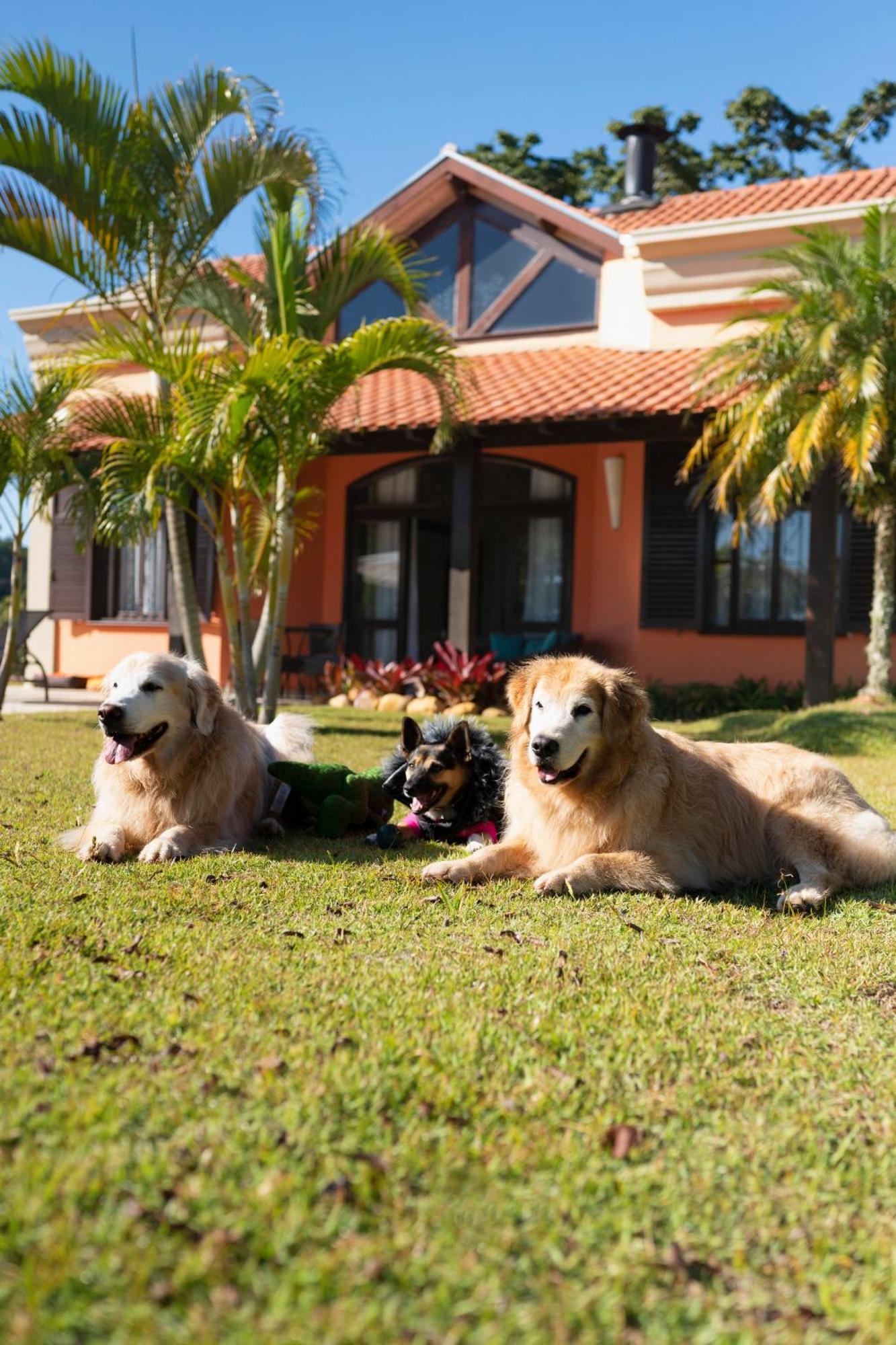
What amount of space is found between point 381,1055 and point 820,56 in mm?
31238

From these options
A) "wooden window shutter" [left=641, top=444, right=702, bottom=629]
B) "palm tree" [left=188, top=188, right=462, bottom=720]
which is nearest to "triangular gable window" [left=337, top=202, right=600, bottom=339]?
"wooden window shutter" [left=641, top=444, right=702, bottom=629]

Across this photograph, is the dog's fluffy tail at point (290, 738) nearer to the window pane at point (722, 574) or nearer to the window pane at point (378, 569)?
the window pane at point (722, 574)

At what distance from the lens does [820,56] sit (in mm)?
27859

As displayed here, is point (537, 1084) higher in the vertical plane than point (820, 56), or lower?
lower

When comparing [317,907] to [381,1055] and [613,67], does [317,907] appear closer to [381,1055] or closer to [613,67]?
[381,1055]

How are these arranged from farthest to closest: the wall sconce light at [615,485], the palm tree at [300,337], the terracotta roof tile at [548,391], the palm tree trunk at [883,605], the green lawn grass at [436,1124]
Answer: the wall sconce light at [615,485] < the terracotta roof tile at [548,391] < the palm tree trunk at [883,605] < the palm tree at [300,337] < the green lawn grass at [436,1124]

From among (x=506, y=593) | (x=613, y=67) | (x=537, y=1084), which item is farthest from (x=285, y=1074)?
(x=613, y=67)

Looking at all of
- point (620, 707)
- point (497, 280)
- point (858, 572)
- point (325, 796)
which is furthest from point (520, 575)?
point (620, 707)

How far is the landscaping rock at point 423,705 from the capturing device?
14578 mm

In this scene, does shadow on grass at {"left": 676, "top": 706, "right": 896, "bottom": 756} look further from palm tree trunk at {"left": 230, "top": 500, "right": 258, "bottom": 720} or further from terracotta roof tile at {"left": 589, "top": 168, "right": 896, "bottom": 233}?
terracotta roof tile at {"left": 589, "top": 168, "right": 896, "bottom": 233}

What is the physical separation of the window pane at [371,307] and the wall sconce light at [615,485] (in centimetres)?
473

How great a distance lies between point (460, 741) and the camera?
19.5ft

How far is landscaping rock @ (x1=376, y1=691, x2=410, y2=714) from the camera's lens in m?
15.0

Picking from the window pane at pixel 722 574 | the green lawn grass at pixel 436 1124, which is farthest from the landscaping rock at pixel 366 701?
the green lawn grass at pixel 436 1124
